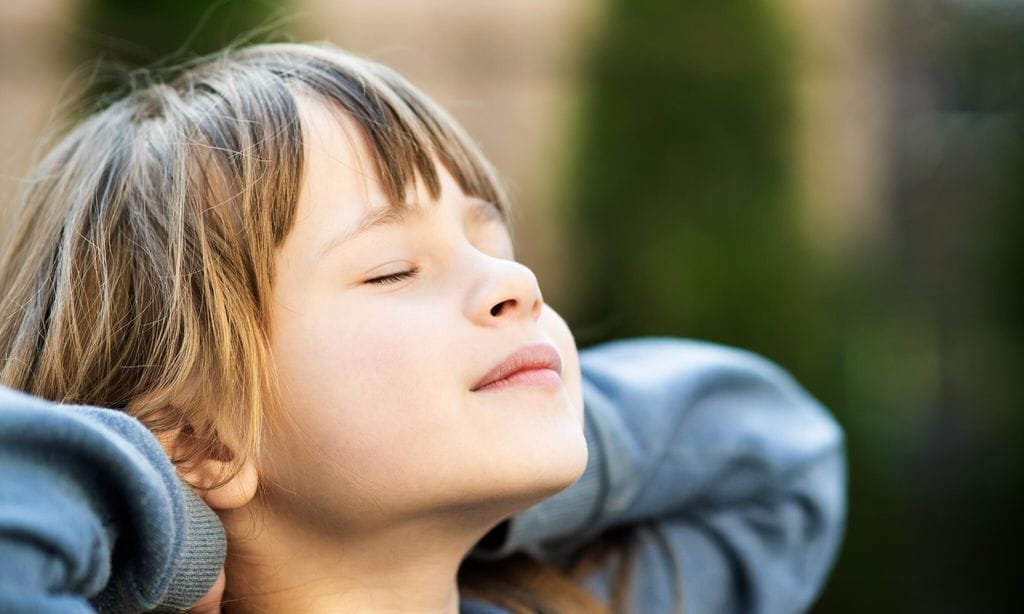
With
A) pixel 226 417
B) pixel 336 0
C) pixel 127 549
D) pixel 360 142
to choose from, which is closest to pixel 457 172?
pixel 360 142

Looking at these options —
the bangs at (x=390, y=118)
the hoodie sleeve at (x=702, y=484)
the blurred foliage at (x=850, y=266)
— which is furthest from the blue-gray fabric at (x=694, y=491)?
the blurred foliage at (x=850, y=266)

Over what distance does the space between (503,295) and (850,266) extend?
3.76 metres

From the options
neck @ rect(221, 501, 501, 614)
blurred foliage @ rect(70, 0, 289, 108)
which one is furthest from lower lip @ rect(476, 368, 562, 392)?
blurred foliage @ rect(70, 0, 289, 108)

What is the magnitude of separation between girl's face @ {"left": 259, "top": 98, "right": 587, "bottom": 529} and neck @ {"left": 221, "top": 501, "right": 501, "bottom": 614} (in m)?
0.04

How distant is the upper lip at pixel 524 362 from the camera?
4.59ft

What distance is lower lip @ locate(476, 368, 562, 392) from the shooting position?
1398 millimetres

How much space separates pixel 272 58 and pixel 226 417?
1.74 feet

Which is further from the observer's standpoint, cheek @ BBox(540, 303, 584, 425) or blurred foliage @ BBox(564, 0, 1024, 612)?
blurred foliage @ BBox(564, 0, 1024, 612)

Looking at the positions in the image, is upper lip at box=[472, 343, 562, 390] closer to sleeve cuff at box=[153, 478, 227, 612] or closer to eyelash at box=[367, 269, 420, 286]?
eyelash at box=[367, 269, 420, 286]

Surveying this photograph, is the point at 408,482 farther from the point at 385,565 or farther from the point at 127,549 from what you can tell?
the point at 127,549

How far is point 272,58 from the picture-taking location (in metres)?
1.65

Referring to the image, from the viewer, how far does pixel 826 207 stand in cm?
523

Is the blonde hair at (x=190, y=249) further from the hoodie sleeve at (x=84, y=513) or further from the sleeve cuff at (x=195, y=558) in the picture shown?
the hoodie sleeve at (x=84, y=513)

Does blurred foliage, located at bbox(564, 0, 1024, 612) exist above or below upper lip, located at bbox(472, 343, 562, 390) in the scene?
below
